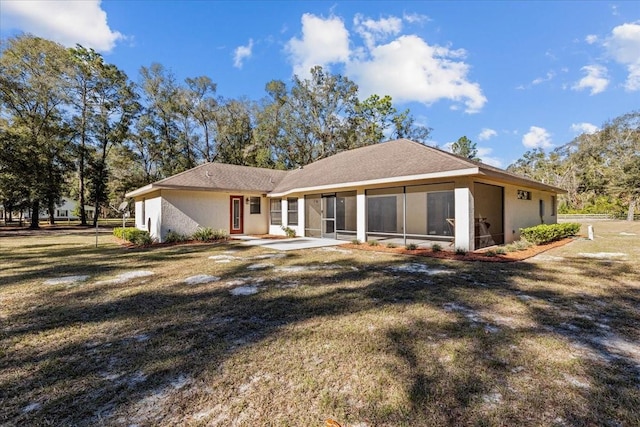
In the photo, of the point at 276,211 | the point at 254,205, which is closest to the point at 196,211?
the point at 254,205

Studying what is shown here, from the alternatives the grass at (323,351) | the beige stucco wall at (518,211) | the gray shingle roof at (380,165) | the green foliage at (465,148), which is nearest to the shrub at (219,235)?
the gray shingle roof at (380,165)

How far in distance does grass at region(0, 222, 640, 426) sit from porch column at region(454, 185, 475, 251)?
3139 mm

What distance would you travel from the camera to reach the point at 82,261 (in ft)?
27.5

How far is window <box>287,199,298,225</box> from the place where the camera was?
15.3m

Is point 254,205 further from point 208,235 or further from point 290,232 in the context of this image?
point 208,235

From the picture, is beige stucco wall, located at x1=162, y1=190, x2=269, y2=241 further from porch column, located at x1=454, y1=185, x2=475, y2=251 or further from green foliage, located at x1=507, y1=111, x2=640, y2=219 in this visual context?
green foliage, located at x1=507, y1=111, x2=640, y2=219

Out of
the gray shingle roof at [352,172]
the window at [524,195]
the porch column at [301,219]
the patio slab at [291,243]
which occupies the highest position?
the gray shingle roof at [352,172]

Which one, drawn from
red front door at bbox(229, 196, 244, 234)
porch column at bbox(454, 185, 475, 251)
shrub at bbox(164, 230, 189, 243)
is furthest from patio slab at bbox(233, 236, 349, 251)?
porch column at bbox(454, 185, 475, 251)

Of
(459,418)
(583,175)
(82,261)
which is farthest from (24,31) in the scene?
(583,175)

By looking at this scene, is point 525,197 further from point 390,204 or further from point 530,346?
point 530,346

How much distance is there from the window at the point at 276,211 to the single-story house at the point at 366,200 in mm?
55

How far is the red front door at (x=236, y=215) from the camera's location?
15242 millimetres

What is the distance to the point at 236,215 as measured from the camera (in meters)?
15.4

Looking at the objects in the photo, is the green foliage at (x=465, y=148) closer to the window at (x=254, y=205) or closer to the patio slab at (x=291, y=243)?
the window at (x=254, y=205)
